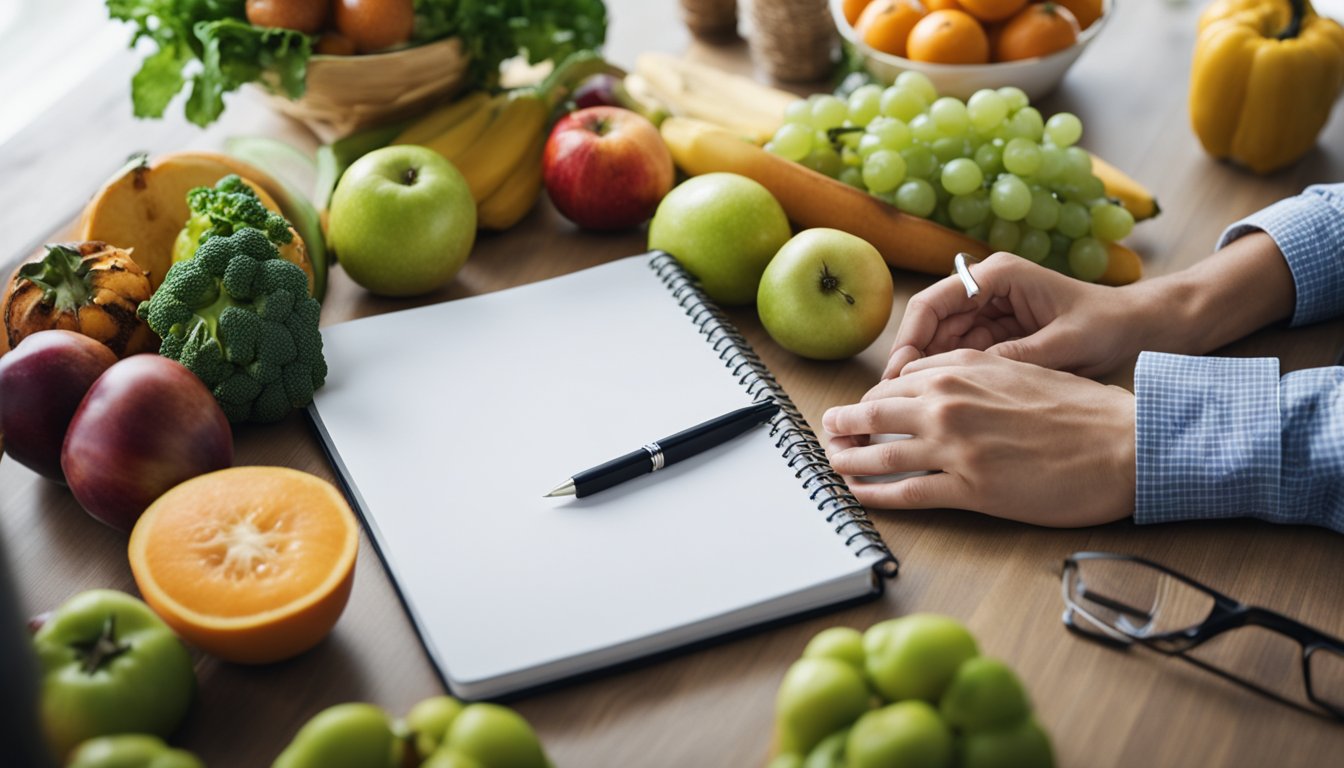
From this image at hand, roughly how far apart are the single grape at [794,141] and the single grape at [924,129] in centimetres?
12

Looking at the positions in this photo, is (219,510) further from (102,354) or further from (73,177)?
(73,177)

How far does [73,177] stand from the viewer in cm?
149

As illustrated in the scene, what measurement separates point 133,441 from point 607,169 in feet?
2.05

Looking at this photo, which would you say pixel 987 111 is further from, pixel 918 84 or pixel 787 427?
pixel 787 427

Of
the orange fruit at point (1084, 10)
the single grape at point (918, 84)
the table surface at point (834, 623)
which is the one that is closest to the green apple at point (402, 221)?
the table surface at point (834, 623)

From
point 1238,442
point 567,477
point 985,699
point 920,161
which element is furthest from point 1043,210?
point 985,699

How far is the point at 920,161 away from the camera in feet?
4.23

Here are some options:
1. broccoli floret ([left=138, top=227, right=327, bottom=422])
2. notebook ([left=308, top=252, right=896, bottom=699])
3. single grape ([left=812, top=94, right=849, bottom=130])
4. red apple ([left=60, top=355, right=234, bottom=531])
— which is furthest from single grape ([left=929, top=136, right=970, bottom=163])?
red apple ([left=60, top=355, right=234, bottom=531])

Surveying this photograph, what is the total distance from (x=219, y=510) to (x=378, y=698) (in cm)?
19

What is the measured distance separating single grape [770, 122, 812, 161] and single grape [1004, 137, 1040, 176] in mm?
227

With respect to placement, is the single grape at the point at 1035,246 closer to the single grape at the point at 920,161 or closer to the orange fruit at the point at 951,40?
the single grape at the point at 920,161

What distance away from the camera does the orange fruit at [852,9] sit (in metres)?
1.57

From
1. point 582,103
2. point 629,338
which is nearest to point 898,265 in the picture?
point 629,338

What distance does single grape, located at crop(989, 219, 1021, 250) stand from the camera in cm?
126
